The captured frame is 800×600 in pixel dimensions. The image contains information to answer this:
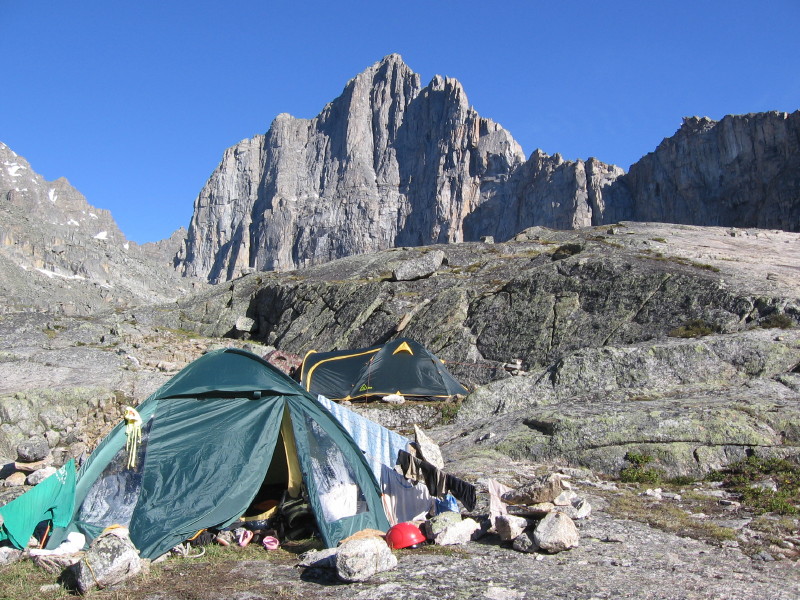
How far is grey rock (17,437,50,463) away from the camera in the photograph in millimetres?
15680

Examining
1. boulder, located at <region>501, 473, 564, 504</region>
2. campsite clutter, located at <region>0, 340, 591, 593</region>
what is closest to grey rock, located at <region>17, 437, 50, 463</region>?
campsite clutter, located at <region>0, 340, 591, 593</region>

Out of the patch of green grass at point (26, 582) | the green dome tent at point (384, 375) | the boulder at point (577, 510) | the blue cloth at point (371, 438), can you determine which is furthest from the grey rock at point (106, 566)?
the green dome tent at point (384, 375)

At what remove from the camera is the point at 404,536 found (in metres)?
8.96

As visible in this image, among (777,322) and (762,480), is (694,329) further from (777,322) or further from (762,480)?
(762,480)

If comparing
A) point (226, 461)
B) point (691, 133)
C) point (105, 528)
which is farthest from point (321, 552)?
point (691, 133)

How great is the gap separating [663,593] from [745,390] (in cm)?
1161

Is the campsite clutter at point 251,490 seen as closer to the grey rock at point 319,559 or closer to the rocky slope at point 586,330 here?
the grey rock at point 319,559

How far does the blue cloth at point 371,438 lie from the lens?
37.7ft

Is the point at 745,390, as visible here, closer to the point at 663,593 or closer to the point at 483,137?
the point at 663,593

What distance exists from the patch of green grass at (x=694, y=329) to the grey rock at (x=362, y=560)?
18771mm

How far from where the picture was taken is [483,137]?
195 metres

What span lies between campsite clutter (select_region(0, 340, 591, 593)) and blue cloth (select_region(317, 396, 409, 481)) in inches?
1.2

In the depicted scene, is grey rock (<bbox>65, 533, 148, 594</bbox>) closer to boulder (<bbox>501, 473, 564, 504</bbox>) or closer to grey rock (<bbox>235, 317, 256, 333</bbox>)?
boulder (<bbox>501, 473, 564, 504</bbox>)

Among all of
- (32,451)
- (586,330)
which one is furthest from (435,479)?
(586,330)
